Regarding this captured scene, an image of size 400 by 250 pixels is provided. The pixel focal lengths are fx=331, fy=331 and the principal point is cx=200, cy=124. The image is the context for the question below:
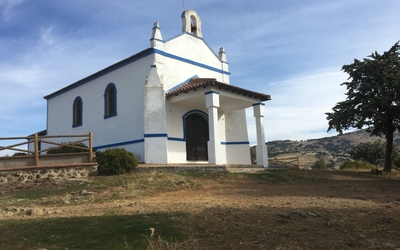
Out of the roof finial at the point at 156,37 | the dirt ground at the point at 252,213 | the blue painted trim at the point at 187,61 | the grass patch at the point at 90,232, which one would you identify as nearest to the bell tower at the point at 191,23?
the blue painted trim at the point at 187,61

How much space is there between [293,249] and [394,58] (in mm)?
17316

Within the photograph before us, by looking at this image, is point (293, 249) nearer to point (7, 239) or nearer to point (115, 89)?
point (7, 239)

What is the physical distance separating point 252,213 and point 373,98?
Answer: 1320 cm

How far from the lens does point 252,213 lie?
659cm

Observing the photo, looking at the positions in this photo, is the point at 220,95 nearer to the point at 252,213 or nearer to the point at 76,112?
the point at 252,213

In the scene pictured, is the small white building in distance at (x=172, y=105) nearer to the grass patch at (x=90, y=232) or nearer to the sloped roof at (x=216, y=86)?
the sloped roof at (x=216, y=86)

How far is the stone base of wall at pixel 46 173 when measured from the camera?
1212 centimetres

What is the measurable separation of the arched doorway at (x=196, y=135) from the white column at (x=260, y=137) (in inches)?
124

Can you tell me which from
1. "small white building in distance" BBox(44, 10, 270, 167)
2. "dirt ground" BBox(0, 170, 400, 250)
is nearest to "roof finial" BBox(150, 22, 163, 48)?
"small white building in distance" BBox(44, 10, 270, 167)

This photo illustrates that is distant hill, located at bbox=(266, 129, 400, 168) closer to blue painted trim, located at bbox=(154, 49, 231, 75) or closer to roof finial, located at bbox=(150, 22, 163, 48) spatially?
blue painted trim, located at bbox=(154, 49, 231, 75)

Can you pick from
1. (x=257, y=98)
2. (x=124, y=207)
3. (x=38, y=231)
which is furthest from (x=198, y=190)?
(x=257, y=98)

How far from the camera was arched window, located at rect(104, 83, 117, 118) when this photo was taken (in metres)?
19.0

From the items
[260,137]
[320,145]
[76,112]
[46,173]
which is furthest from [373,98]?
[320,145]

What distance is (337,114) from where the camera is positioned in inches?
718
